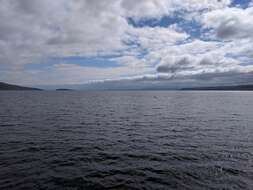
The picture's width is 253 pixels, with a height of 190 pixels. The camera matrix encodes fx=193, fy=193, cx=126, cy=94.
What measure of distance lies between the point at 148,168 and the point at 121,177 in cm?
293

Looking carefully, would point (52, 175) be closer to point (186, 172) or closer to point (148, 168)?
point (148, 168)

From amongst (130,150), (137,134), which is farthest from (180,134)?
(130,150)

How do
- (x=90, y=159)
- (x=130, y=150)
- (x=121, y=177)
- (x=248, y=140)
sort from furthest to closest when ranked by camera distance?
1. (x=248, y=140)
2. (x=130, y=150)
3. (x=90, y=159)
4. (x=121, y=177)

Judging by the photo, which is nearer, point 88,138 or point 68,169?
point 68,169

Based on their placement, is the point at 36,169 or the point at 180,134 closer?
the point at 36,169

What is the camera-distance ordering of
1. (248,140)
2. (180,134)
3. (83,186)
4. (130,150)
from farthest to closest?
(180,134) < (248,140) < (130,150) < (83,186)

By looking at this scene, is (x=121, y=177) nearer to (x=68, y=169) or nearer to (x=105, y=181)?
(x=105, y=181)

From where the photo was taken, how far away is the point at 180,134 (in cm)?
2967

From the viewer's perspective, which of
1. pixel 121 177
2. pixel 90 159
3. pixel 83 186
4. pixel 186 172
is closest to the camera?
pixel 83 186

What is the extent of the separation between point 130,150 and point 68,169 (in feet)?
24.8

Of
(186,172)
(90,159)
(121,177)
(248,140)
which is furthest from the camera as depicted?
(248,140)

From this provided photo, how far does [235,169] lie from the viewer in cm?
1686

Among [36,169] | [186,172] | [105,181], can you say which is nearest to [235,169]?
[186,172]

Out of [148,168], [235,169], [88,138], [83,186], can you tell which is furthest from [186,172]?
[88,138]
